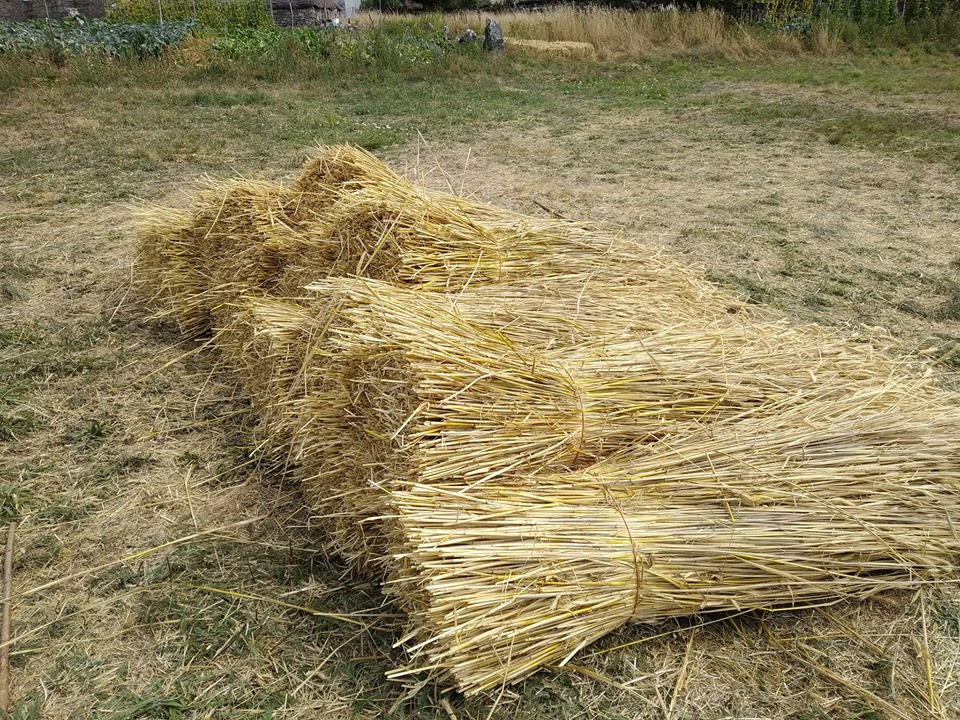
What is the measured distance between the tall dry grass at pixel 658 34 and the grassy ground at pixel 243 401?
212 inches

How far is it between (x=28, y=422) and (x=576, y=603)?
2.47m

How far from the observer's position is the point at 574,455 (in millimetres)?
2197

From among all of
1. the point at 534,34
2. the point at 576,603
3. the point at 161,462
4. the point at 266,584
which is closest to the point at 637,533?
the point at 576,603

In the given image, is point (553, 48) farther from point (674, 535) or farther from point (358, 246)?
point (674, 535)

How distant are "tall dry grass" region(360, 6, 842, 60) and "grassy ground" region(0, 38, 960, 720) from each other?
5.39 meters

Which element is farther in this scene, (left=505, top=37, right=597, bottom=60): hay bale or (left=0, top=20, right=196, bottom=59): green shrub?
(left=505, top=37, right=597, bottom=60): hay bale

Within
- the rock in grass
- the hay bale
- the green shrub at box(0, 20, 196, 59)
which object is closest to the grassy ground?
the green shrub at box(0, 20, 196, 59)

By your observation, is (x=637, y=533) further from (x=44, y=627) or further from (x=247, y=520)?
(x=44, y=627)

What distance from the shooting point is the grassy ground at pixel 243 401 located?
6.49 ft

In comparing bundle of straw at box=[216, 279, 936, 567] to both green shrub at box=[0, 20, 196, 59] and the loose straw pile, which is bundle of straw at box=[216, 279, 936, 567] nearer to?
the loose straw pile

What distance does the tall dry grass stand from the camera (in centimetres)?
1506

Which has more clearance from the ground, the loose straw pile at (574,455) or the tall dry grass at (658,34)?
the tall dry grass at (658,34)

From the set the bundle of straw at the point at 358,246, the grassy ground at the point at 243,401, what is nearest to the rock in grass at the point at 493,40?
the grassy ground at the point at 243,401

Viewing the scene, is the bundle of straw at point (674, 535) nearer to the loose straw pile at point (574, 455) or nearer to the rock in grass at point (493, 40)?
the loose straw pile at point (574, 455)
